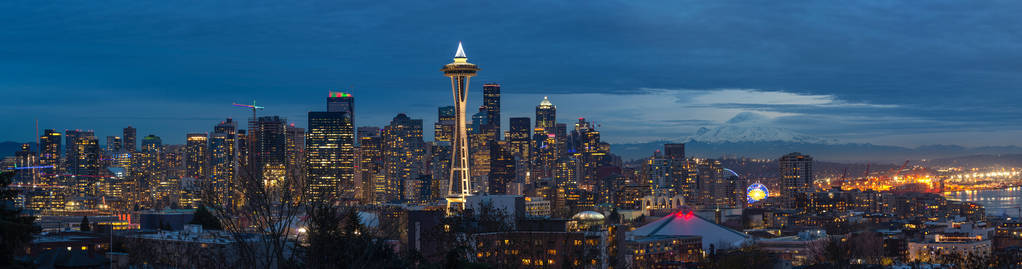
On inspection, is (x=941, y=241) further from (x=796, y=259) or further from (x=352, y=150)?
(x=352, y=150)

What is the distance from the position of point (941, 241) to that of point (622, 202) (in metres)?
100

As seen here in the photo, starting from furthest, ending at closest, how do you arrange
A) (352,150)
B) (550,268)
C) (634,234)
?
(352,150)
(634,234)
(550,268)

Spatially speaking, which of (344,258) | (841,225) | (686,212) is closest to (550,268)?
(344,258)

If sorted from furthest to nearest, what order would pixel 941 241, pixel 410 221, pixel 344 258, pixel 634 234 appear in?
pixel 634 234 < pixel 941 241 < pixel 410 221 < pixel 344 258

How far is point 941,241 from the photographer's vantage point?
102 meters

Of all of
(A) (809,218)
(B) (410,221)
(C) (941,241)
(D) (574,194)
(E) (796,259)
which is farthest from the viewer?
(D) (574,194)

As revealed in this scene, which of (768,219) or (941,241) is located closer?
(941,241)

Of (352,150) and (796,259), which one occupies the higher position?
(352,150)

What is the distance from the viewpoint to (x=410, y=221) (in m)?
80.6

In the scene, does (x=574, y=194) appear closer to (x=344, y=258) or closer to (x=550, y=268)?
(x=550, y=268)

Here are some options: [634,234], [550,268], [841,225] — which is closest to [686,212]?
[634,234]

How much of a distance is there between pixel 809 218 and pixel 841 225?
16.0 m

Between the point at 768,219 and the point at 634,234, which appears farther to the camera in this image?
the point at 768,219

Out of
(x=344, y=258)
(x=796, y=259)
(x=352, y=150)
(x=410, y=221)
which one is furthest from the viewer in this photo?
(x=352, y=150)
